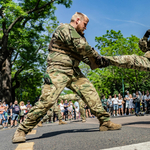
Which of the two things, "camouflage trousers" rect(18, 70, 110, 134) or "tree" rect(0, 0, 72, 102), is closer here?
"camouflage trousers" rect(18, 70, 110, 134)

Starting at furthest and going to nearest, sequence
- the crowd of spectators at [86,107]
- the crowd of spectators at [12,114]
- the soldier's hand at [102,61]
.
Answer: the crowd of spectators at [86,107]
the crowd of spectators at [12,114]
the soldier's hand at [102,61]

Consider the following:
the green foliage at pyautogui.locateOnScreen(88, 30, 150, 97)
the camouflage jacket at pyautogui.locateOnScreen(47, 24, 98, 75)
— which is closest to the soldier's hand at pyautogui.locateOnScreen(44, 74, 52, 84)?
the camouflage jacket at pyautogui.locateOnScreen(47, 24, 98, 75)

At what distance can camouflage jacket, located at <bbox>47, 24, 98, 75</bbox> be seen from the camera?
395cm

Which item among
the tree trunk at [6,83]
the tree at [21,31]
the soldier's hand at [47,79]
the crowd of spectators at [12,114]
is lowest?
the crowd of spectators at [12,114]

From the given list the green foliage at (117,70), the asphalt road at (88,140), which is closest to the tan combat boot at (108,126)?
the asphalt road at (88,140)

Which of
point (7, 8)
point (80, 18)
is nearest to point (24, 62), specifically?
point (7, 8)

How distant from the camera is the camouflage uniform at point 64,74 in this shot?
3.74 metres

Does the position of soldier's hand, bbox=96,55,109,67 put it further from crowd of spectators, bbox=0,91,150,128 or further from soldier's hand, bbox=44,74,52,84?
crowd of spectators, bbox=0,91,150,128

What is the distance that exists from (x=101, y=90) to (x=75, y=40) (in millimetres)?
34792

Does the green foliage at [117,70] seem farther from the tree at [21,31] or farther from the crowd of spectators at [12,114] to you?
the crowd of spectators at [12,114]

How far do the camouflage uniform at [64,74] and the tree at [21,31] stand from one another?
13962 millimetres

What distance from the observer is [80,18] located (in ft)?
14.1

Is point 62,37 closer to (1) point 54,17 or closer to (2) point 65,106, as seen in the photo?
(2) point 65,106

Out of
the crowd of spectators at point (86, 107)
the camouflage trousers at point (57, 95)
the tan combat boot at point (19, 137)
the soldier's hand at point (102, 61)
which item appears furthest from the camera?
the crowd of spectators at point (86, 107)
